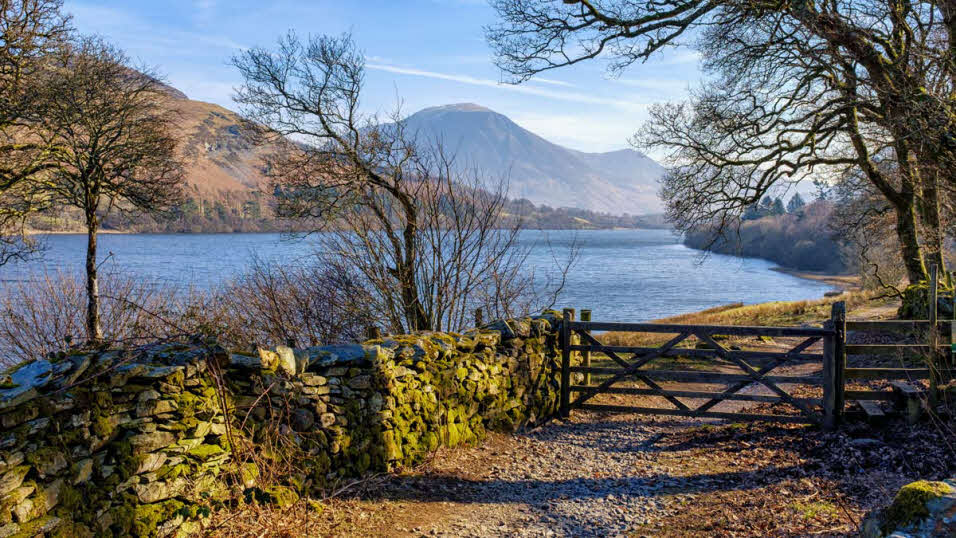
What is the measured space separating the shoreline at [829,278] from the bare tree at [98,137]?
6256 centimetres

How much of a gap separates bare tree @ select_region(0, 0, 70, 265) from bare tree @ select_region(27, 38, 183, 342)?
11.4 inches

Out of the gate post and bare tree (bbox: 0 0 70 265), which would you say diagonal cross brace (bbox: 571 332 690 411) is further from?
bare tree (bbox: 0 0 70 265)

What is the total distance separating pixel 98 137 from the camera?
49.0 feet

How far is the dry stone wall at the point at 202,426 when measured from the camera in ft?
13.7

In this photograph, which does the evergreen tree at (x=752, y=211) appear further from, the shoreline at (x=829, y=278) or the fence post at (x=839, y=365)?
the shoreline at (x=829, y=278)

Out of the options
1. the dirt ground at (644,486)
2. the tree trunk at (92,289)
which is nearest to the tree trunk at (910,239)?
the dirt ground at (644,486)

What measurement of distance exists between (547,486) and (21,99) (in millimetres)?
13504

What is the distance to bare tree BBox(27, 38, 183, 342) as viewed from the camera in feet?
46.0

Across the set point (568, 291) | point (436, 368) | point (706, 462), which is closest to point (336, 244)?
point (436, 368)

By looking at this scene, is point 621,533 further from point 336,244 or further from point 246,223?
point 246,223

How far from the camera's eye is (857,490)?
236 inches

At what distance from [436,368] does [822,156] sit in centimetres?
1655

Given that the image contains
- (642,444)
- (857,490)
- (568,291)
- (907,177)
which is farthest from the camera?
(568,291)

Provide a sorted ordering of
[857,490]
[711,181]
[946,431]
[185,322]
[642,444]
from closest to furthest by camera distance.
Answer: [857,490]
[946,431]
[642,444]
[185,322]
[711,181]
